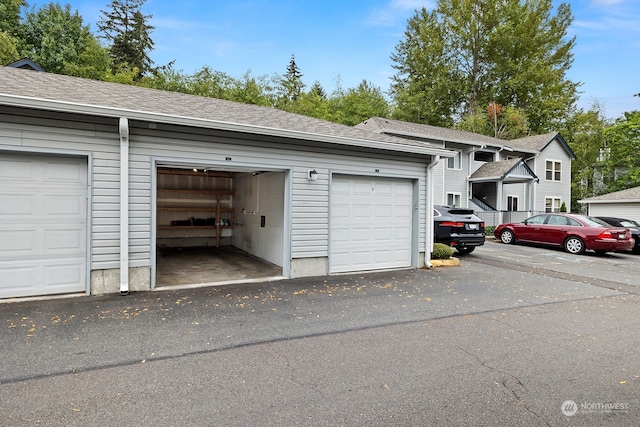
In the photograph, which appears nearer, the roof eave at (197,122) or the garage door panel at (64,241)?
the roof eave at (197,122)

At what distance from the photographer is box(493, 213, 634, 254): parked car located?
36.7ft

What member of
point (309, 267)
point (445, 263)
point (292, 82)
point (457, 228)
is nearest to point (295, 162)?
point (309, 267)

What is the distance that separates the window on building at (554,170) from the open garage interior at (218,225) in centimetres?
2088

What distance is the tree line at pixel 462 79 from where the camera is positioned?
91.5 ft

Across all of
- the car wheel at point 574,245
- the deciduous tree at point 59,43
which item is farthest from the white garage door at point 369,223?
the deciduous tree at point 59,43

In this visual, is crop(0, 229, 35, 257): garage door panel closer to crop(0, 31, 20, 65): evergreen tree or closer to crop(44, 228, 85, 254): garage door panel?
crop(44, 228, 85, 254): garage door panel

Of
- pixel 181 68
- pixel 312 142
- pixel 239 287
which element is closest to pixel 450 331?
pixel 239 287

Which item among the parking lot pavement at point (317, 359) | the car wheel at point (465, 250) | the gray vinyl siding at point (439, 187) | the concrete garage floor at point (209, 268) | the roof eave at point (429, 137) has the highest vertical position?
the roof eave at point (429, 137)

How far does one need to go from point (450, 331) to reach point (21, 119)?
6424mm

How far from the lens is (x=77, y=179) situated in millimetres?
5383

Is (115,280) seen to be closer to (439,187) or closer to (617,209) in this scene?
(439,187)

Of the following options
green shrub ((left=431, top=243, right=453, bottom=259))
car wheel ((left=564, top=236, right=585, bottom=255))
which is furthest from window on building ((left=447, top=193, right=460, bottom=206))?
green shrub ((left=431, top=243, right=453, bottom=259))

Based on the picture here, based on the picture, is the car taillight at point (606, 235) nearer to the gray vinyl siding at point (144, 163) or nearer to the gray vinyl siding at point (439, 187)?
the gray vinyl siding at point (439, 187)

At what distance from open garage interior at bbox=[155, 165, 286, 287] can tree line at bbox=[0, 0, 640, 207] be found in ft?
56.9
